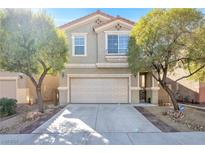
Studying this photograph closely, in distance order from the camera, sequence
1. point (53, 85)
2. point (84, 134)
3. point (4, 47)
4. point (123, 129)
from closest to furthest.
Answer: point (84, 134) → point (123, 129) → point (4, 47) → point (53, 85)

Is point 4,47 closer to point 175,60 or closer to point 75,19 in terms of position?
point 75,19

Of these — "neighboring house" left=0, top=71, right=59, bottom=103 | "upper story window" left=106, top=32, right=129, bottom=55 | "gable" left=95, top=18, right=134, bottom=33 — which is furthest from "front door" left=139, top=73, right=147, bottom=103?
"neighboring house" left=0, top=71, right=59, bottom=103

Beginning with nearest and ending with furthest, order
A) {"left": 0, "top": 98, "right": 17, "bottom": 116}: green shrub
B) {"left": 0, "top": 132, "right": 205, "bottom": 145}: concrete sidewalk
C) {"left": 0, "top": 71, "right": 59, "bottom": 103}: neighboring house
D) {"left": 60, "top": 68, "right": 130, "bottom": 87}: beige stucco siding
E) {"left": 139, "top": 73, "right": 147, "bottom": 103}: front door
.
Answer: {"left": 0, "top": 132, "right": 205, "bottom": 145}: concrete sidewalk < {"left": 0, "top": 98, "right": 17, "bottom": 116}: green shrub < {"left": 60, "top": 68, "right": 130, "bottom": 87}: beige stucco siding < {"left": 0, "top": 71, "right": 59, "bottom": 103}: neighboring house < {"left": 139, "top": 73, "right": 147, "bottom": 103}: front door

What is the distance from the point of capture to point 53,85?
21594mm

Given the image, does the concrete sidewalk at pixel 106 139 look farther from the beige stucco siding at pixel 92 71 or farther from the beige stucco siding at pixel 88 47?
the beige stucco siding at pixel 88 47

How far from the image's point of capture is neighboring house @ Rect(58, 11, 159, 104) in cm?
1756

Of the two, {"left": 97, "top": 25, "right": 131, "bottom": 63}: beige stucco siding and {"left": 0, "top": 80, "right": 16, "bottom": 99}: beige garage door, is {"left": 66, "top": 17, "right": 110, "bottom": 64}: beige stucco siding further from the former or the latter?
{"left": 0, "top": 80, "right": 16, "bottom": 99}: beige garage door

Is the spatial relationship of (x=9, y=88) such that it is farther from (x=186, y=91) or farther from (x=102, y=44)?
(x=186, y=91)

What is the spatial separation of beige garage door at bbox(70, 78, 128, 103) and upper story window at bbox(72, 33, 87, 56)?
2.27 metres

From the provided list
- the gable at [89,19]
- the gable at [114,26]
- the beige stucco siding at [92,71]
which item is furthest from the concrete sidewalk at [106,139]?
the gable at [89,19]

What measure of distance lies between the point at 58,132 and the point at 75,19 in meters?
11.3

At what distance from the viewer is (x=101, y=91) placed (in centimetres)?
1773
